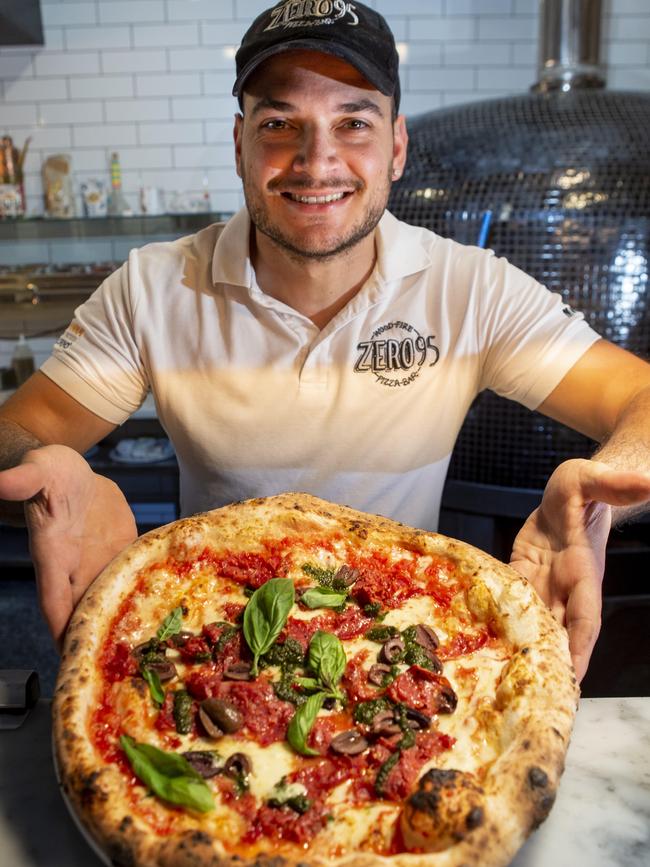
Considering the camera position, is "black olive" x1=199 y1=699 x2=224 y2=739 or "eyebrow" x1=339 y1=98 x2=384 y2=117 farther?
"eyebrow" x1=339 y1=98 x2=384 y2=117

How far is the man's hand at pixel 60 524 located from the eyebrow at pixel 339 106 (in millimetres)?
776

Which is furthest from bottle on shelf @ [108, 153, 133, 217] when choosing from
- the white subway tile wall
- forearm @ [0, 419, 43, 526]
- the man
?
forearm @ [0, 419, 43, 526]

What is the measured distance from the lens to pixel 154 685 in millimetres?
1034

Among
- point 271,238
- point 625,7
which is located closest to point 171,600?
point 271,238

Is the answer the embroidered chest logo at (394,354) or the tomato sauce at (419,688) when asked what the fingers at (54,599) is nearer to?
the tomato sauce at (419,688)

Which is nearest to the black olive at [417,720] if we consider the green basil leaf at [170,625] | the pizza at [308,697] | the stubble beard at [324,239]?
the pizza at [308,697]

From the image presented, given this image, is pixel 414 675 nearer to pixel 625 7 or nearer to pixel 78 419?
pixel 78 419

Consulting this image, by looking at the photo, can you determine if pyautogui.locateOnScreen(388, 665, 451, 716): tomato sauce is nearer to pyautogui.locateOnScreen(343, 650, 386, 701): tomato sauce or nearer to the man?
pyautogui.locateOnScreen(343, 650, 386, 701): tomato sauce

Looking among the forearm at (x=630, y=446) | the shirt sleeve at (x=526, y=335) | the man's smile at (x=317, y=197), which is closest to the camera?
the forearm at (x=630, y=446)

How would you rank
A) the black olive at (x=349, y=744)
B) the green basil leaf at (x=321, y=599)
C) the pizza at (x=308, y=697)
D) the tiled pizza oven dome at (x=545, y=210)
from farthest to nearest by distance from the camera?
the tiled pizza oven dome at (x=545, y=210) → the green basil leaf at (x=321, y=599) → the black olive at (x=349, y=744) → the pizza at (x=308, y=697)

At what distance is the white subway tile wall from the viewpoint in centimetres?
347

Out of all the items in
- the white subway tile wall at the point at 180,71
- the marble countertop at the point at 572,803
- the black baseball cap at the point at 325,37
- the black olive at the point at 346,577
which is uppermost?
the white subway tile wall at the point at 180,71

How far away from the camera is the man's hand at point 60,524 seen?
1.13m

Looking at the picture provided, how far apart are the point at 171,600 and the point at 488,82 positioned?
3099 millimetres
